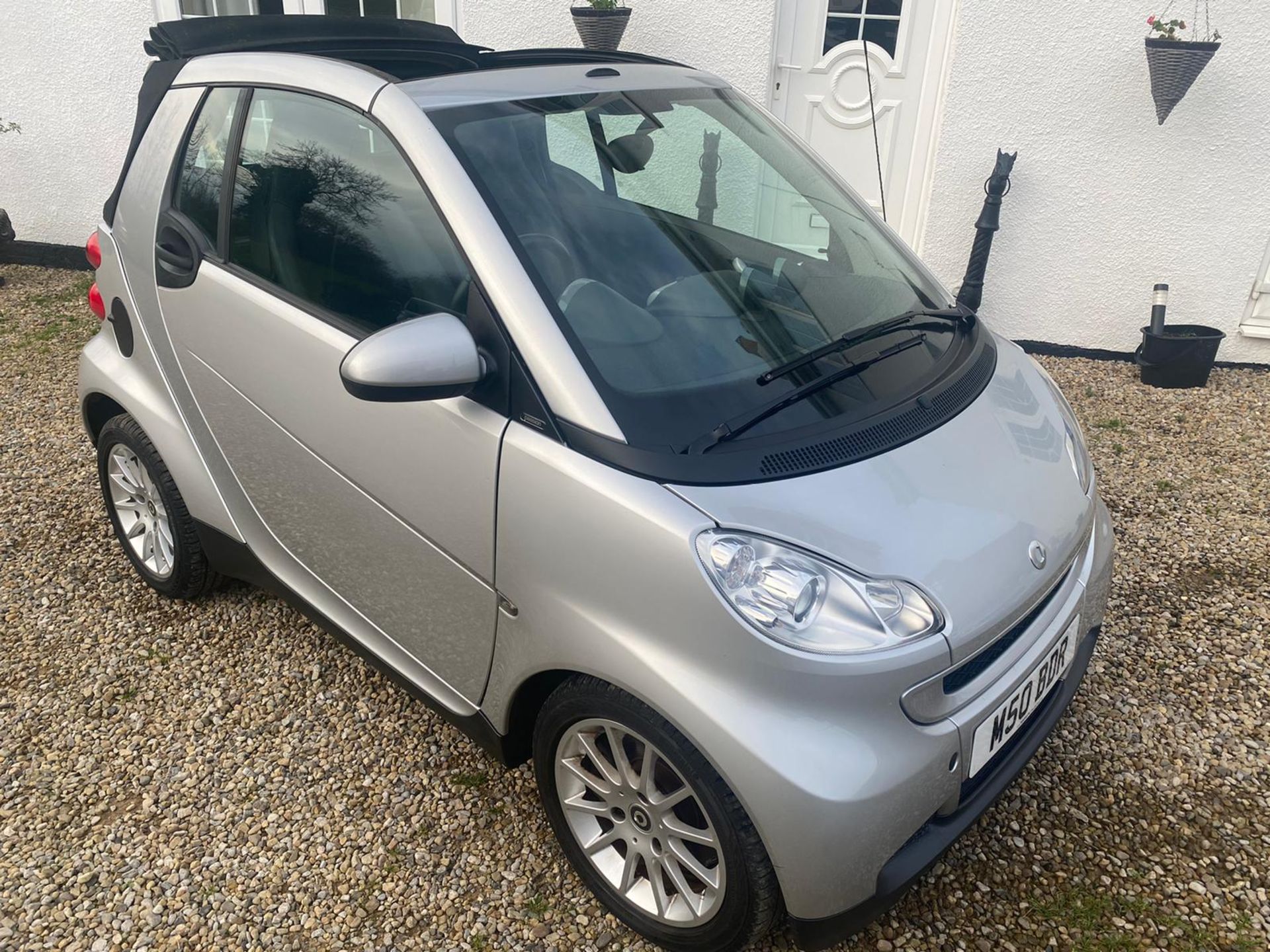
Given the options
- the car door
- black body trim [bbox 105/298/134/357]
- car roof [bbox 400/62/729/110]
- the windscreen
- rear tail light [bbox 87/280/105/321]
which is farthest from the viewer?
rear tail light [bbox 87/280/105/321]

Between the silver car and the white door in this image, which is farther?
the white door

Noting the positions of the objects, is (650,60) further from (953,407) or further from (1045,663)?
(1045,663)

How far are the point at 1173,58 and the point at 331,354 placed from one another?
4.56m

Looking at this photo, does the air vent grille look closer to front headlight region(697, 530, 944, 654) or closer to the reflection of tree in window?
front headlight region(697, 530, 944, 654)

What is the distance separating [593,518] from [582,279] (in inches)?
21.8

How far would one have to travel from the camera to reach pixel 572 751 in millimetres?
2008

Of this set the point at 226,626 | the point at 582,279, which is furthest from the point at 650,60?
the point at 226,626

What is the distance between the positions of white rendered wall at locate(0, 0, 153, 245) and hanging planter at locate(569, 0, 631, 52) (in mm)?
3154

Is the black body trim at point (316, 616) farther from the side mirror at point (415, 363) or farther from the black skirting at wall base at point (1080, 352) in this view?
the black skirting at wall base at point (1080, 352)

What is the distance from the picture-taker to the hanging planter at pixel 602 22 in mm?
5242

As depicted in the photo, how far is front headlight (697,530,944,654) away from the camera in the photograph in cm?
169

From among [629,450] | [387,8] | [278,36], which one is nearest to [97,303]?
[278,36]

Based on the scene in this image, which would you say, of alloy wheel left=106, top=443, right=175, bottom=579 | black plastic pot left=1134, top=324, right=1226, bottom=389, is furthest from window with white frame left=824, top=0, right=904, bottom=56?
alloy wheel left=106, top=443, right=175, bottom=579

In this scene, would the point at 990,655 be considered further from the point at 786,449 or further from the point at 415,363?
the point at 415,363
